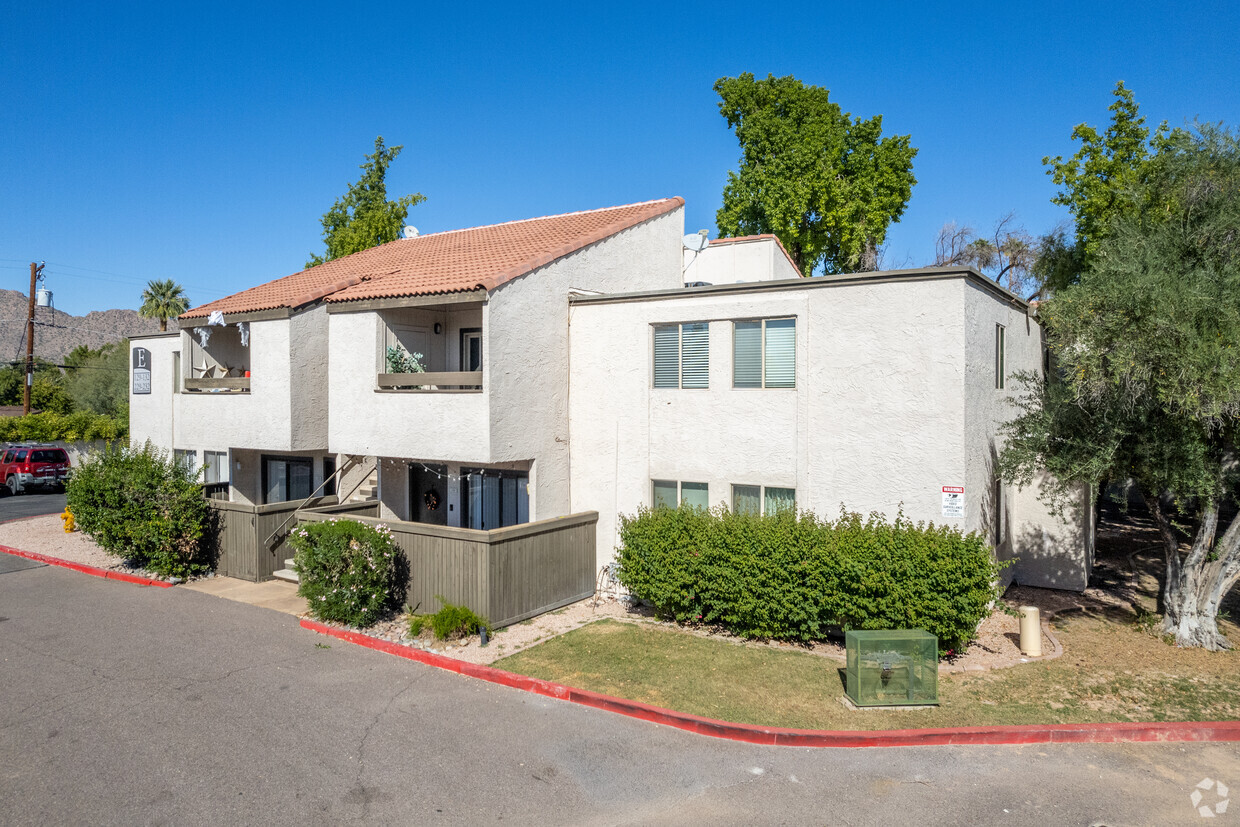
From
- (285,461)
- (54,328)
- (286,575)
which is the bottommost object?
(286,575)

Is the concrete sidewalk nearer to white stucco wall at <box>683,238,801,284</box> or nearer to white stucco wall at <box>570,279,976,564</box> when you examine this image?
white stucco wall at <box>570,279,976,564</box>

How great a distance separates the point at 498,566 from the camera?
468 inches

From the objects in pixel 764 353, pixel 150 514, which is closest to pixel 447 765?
pixel 764 353

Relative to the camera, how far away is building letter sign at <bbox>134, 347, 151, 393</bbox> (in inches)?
854

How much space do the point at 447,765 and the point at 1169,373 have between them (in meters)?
9.71

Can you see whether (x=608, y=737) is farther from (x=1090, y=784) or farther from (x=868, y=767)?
(x=1090, y=784)

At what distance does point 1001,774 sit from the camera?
729 cm

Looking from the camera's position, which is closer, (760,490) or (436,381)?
(760,490)

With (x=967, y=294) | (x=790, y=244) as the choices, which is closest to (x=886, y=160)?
(x=790, y=244)

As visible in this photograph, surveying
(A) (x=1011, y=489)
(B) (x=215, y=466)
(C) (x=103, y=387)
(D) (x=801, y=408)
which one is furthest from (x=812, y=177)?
(C) (x=103, y=387)

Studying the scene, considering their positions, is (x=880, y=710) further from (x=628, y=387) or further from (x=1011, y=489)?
(x=1011, y=489)

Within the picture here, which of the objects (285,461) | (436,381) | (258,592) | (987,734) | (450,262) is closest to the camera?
(987,734)

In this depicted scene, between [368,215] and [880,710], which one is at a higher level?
[368,215]

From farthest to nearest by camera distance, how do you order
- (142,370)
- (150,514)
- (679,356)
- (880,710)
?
(142,370)
(150,514)
(679,356)
(880,710)
